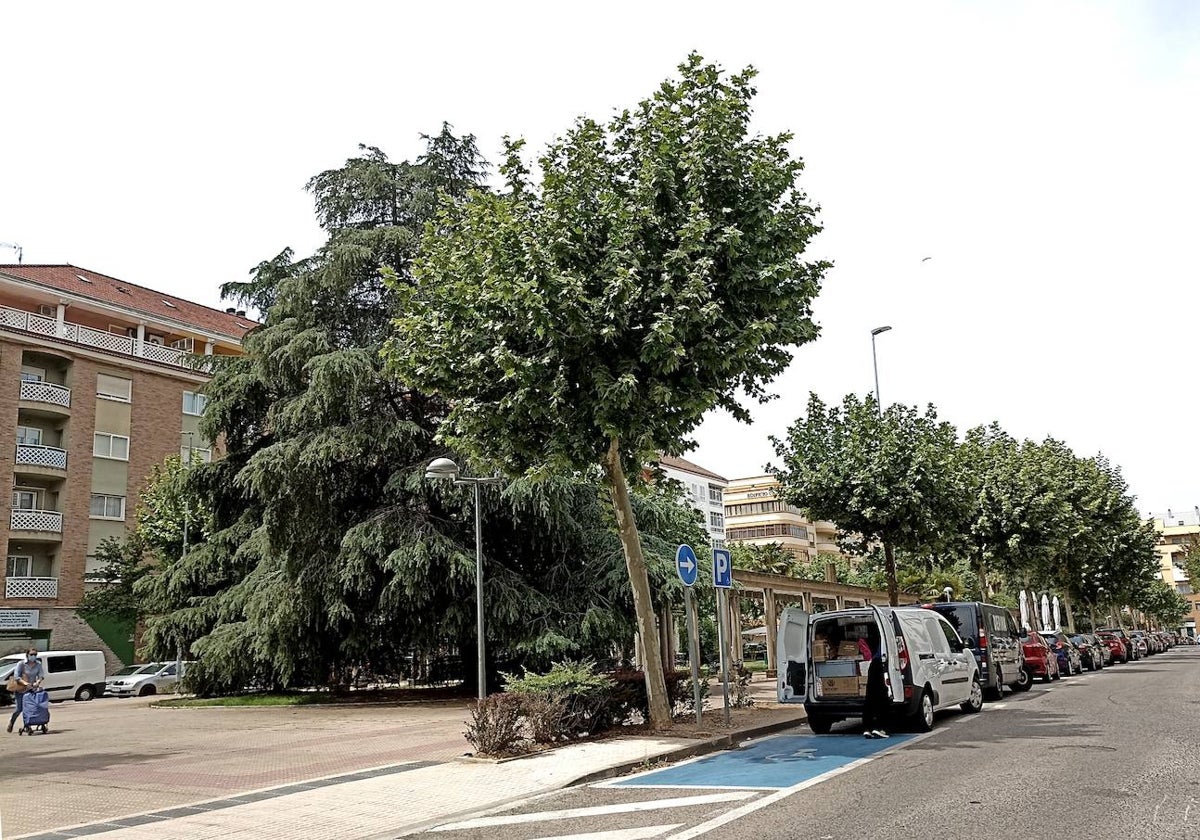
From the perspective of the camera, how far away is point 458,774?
11.4 meters

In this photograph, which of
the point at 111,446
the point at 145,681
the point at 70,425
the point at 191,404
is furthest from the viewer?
the point at 191,404

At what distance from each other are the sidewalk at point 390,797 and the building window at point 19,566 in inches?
1421

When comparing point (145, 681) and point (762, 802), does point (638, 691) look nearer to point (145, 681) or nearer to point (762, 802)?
point (762, 802)

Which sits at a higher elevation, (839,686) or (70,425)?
(70,425)

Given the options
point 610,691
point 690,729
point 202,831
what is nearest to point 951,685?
point 690,729

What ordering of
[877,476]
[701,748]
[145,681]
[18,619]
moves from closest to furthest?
[701,748] < [877,476] < [145,681] < [18,619]

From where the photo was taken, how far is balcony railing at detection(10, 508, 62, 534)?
40.6m

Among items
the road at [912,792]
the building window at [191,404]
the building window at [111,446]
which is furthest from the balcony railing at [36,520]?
the road at [912,792]

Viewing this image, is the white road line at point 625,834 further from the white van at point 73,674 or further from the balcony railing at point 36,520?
the balcony railing at point 36,520

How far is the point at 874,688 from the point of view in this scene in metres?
13.4

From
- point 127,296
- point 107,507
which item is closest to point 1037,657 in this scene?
point 107,507

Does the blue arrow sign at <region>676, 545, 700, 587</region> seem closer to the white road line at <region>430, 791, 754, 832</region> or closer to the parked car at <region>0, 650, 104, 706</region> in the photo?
the white road line at <region>430, 791, 754, 832</region>

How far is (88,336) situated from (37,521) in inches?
355

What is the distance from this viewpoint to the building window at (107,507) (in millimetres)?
43906
